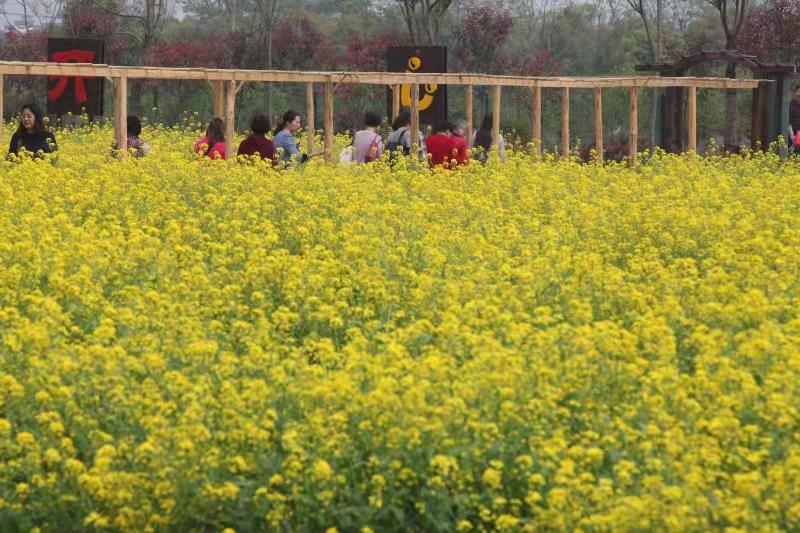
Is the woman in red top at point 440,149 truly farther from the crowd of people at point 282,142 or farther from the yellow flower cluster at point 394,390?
the yellow flower cluster at point 394,390

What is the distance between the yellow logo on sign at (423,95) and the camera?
19.4 m

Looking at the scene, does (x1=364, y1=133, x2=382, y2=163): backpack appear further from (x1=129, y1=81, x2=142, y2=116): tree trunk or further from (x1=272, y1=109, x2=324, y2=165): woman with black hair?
(x1=129, y1=81, x2=142, y2=116): tree trunk

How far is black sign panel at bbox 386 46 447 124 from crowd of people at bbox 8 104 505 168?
2.20 metres

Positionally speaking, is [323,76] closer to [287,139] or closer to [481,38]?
[287,139]

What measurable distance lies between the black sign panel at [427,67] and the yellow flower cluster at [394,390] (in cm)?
958

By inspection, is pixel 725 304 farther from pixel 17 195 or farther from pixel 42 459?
pixel 17 195

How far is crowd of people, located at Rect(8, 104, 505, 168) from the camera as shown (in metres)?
14.8

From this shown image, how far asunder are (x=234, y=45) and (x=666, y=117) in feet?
69.2

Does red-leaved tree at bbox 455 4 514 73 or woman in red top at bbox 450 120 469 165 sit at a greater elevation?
red-leaved tree at bbox 455 4 514 73

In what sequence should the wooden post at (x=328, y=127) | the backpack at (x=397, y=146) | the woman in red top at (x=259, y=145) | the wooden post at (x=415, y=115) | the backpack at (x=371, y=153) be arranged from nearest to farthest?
the woman in red top at (x=259, y=145), the backpack at (x=371, y=153), the backpack at (x=397, y=146), the wooden post at (x=415, y=115), the wooden post at (x=328, y=127)

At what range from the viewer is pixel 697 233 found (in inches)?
416

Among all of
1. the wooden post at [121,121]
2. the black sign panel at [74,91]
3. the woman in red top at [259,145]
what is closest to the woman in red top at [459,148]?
the woman in red top at [259,145]

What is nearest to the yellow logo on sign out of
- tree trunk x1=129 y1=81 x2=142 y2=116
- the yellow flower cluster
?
the yellow flower cluster

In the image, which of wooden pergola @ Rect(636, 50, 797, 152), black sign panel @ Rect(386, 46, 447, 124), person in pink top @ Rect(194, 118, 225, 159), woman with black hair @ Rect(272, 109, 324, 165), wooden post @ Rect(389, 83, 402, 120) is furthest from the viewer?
wooden post @ Rect(389, 83, 402, 120)
